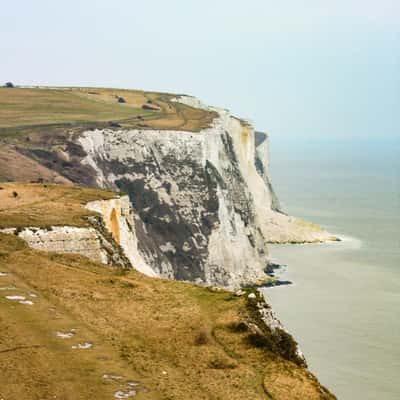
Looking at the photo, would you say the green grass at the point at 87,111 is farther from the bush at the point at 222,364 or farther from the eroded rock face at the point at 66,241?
the bush at the point at 222,364

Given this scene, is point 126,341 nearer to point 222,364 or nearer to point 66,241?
point 222,364

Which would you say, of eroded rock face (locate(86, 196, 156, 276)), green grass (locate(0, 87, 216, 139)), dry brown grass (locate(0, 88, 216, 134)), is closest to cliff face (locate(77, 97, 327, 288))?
green grass (locate(0, 87, 216, 139))

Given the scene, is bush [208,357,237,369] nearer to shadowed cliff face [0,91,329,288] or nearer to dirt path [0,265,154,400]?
dirt path [0,265,154,400]

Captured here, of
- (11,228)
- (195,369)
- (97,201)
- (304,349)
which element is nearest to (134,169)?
(304,349)

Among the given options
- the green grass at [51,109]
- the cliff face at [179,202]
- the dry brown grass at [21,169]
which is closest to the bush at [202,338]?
the dry brown grass at [21,169]

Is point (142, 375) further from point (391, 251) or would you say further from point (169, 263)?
point (391, 251)

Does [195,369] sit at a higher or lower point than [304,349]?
higher

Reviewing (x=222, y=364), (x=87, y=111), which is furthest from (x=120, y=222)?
(x=87, y=111)
